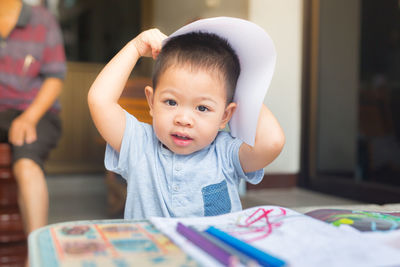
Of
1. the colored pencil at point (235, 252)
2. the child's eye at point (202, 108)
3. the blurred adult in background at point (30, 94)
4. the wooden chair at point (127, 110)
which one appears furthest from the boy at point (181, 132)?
the wooden chair at point (127, 110)

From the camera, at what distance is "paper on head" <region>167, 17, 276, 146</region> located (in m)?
0.73

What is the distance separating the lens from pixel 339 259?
14.2 inches

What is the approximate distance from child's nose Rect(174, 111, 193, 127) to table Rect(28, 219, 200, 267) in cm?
31

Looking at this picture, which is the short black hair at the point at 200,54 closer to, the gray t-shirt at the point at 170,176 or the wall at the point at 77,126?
the gray t-shirt at the point at 170,176

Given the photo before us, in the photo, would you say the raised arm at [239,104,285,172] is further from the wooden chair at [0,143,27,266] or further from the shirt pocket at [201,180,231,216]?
the wooden chair at [0,143,27,266]

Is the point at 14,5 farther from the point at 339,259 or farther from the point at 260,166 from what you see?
the point at 339,259

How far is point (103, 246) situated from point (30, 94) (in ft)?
4.62

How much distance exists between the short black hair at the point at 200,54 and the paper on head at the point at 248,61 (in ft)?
0.06

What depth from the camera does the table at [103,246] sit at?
1.16ft

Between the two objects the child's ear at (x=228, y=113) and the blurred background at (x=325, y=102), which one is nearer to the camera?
the child's ear at (x=228, y=113)

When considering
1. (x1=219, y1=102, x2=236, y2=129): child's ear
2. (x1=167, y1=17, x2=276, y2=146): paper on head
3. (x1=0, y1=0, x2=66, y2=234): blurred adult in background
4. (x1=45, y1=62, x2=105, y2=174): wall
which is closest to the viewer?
(x1=167, y1=17, x2=276, y2=146): paper on head

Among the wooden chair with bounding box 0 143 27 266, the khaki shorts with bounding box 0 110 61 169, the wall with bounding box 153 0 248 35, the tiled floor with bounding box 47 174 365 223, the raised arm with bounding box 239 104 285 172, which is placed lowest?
the tiled floor with bounding box 47 174 365 223

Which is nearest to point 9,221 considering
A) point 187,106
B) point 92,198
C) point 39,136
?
point 39,136

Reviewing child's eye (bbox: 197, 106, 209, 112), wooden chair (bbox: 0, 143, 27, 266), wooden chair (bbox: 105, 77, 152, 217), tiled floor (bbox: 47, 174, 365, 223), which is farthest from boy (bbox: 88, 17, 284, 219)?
wooden chair (bbox: 105, 77, 152, 217)
